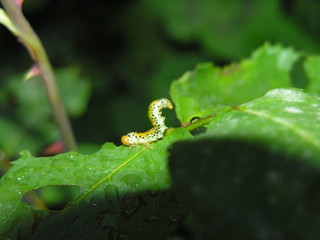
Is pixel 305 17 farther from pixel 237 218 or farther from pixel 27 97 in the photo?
pixel 237 218

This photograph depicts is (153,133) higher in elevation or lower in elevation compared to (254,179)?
higher

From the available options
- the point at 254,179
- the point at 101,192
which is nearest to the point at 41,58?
the point at 101,192

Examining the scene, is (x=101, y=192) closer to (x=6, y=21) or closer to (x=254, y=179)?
(x=254, y=179)

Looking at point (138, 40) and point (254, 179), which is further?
point (138, 40)

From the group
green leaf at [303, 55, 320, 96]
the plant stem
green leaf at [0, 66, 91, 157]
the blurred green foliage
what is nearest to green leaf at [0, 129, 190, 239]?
the plant stem

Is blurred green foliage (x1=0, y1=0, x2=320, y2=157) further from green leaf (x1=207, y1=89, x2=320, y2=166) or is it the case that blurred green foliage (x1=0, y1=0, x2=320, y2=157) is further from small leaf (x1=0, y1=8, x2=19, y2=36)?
green leaf (x1=207, y1=89, x2=320, y2=166)

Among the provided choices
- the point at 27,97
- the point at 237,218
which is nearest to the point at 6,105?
the point at 27,97

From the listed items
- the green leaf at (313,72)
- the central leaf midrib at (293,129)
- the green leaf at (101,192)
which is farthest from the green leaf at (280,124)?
the green leaf at (313,72)

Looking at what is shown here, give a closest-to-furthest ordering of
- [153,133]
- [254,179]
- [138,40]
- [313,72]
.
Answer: [254,179] → [153,133] → [313,72] → [138,40]
